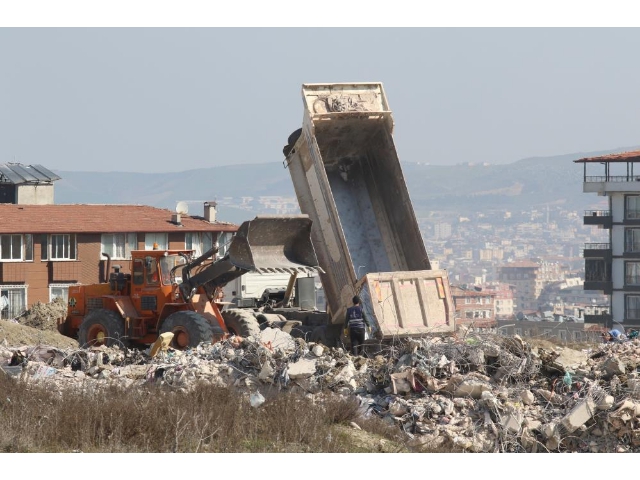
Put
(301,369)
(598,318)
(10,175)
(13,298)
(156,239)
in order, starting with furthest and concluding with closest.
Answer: (598,318)
(10,175)
(156,239)
(13,298)
(301,369)

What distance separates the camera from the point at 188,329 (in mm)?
18812

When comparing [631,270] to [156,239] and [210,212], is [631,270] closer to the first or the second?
[210,212]

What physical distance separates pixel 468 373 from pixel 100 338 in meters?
7.31

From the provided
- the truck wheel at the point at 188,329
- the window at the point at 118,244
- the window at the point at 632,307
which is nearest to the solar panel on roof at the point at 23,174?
the window at the point at 118,244

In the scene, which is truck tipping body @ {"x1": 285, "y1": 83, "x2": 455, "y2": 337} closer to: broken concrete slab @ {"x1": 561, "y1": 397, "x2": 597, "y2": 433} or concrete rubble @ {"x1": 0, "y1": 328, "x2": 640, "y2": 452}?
concrete rubble @ {"x1": 0, "y1": 328, "x2": 640, "y2": 452}

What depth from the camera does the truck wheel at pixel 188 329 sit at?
18.6m

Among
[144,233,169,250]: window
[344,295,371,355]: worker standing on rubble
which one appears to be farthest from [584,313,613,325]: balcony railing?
[344,295,371,355]: worker standing on rubble

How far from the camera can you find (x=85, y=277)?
47406 mm

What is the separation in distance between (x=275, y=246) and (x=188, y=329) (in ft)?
6.03

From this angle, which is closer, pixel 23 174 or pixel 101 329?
pixel 101 329

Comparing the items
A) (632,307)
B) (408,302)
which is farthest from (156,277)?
(632,307)

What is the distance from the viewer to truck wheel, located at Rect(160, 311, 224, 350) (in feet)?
61.1

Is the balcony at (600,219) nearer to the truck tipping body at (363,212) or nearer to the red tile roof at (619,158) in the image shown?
the red tile roof at (619,158)

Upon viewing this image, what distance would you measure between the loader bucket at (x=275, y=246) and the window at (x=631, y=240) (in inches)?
2115
